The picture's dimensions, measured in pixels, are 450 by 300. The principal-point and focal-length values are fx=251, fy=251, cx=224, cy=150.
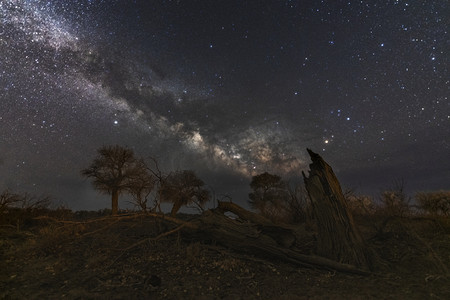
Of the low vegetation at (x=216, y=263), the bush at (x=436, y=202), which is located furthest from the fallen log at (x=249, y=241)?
the bush at (x=436, y=202)

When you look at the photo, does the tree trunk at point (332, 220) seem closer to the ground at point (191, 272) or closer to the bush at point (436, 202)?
the ground at point (191, 272)

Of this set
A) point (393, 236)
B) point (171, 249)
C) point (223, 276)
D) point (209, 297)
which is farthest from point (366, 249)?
point (171, 249)

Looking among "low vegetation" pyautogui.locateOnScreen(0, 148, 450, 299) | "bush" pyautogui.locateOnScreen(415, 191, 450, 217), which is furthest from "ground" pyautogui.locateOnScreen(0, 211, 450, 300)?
"bush" pyautogui.locateOnScreen(415, 191, 450, 217)

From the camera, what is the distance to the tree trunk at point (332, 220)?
251 inches

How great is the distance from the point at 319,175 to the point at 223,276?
3760mm

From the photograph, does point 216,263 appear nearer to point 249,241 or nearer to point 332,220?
point 249,241

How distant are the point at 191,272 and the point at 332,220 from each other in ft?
12.8

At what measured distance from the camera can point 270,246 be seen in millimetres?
6516

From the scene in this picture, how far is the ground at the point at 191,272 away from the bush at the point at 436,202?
8039 mm

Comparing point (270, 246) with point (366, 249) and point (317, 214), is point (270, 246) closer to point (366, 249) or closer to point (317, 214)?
point (317, 214)

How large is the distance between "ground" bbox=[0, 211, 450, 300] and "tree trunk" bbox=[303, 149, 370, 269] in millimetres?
513

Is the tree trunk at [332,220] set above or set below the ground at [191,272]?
above

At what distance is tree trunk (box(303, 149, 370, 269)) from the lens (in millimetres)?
6367

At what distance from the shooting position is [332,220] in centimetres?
677
